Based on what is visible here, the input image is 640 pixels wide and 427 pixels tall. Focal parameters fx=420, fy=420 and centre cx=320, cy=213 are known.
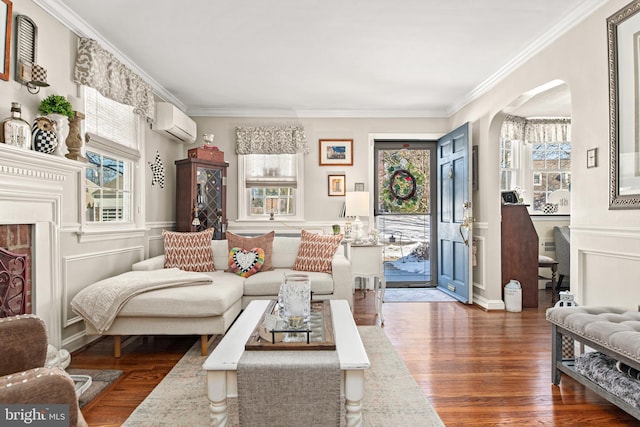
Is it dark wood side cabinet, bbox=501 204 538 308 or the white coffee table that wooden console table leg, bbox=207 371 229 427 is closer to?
the white coffee table

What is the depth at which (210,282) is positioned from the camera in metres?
3.50

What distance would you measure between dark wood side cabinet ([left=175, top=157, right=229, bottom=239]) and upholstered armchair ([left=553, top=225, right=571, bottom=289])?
14.8 ft

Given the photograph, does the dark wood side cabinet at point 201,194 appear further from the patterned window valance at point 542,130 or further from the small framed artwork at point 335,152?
the patterned window valance at point 542,130

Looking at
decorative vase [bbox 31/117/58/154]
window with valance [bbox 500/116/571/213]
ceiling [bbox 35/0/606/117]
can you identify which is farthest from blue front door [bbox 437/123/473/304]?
decorative vase [bbox 31/117/58/154]

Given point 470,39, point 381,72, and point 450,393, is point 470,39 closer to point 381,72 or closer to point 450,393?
point 381,72

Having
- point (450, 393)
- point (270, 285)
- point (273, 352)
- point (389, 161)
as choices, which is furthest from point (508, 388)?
point (389, 161)

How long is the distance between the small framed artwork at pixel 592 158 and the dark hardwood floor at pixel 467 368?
143cm

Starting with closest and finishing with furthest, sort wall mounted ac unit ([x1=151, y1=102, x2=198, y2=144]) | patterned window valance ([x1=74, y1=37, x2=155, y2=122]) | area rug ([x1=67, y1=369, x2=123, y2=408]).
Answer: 1. area rug ([x1=67, y1=369, x2=123, y2=408])
2. patterned window valance ([x1=74, y1=37, x2=155, y2=122])
3. wall mounted ac unit ([x1=151, y1=102, x2=198, y2=144])

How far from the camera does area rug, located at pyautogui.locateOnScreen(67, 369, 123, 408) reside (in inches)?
93.9

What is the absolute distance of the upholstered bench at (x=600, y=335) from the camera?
1966 mm

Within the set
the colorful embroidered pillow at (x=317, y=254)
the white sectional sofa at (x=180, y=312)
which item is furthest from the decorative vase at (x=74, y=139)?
the colorful embroidered pillow at (x=317, y=254)

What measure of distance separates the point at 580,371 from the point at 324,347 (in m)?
1.54

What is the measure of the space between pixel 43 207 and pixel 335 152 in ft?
12.5

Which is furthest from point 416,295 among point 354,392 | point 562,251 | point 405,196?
point 354,392
